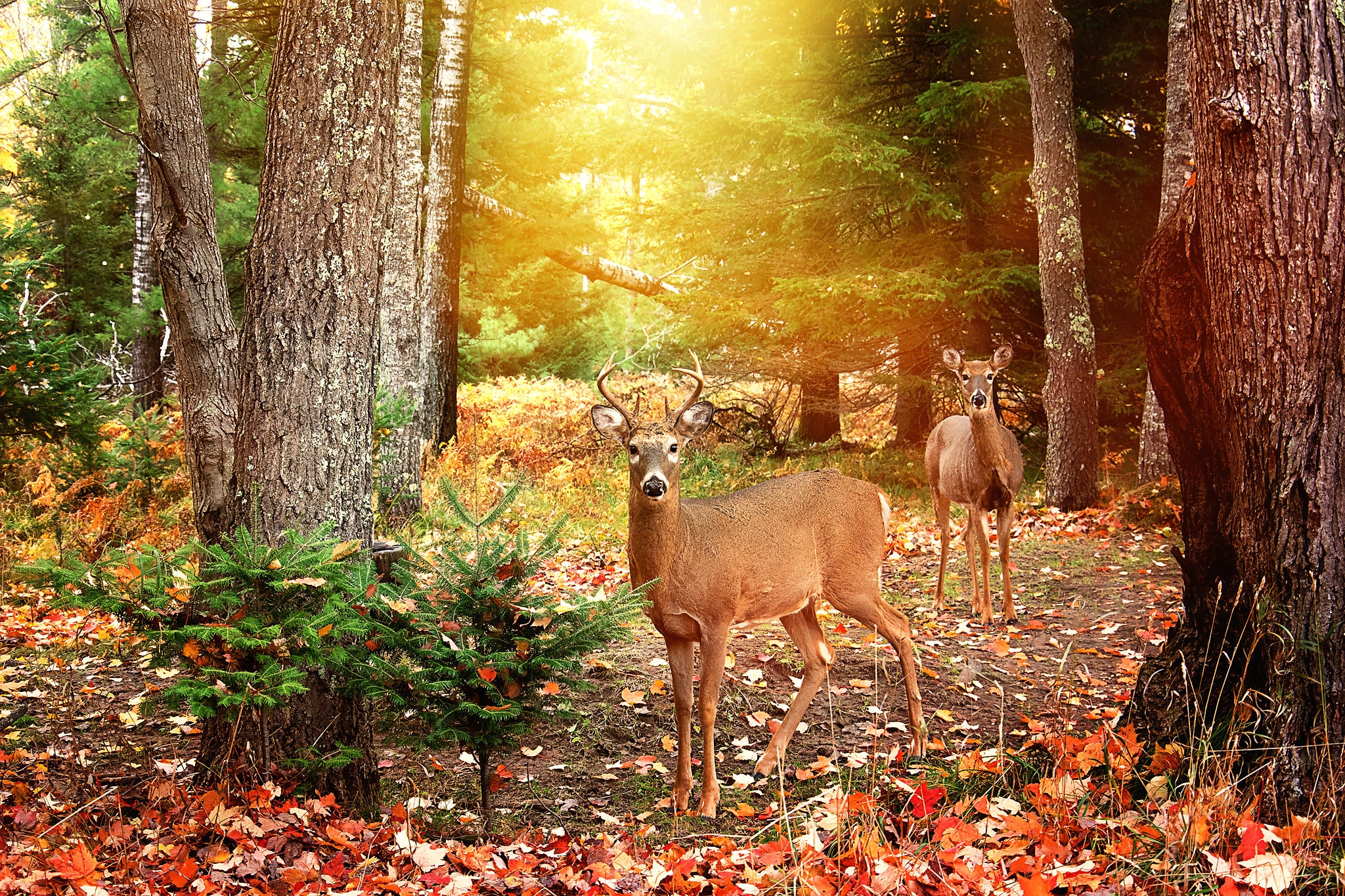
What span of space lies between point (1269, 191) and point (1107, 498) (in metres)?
8.13

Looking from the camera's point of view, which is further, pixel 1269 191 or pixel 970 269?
pixel 970 269

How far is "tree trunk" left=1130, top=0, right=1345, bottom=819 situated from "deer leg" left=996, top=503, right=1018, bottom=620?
11.4 ft

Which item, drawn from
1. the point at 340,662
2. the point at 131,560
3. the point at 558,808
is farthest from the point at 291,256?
the point at 558,808

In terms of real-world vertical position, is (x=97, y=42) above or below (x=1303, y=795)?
above

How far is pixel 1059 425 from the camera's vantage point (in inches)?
435

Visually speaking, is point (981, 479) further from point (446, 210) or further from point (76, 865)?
point (446, 210)

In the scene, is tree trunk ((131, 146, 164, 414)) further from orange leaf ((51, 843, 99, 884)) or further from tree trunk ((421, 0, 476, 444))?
orange leaf ((51, 843, 99, 884))

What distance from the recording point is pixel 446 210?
11.6m

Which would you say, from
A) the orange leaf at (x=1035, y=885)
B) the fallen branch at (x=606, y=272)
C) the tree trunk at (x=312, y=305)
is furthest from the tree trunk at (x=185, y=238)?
the fallen branch at (x=606, y=272)

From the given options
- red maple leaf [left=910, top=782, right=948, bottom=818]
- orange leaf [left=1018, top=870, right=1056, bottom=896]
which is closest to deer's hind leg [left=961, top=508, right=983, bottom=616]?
red maple leaf [left=910, top=782, right=948, bottom=818]

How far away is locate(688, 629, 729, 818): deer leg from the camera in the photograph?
446 cm

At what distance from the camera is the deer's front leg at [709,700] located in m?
4.46

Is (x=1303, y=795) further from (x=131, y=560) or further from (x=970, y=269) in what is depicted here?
(x=970, y=269)

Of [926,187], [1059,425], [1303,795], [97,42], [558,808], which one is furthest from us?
[97,42]
